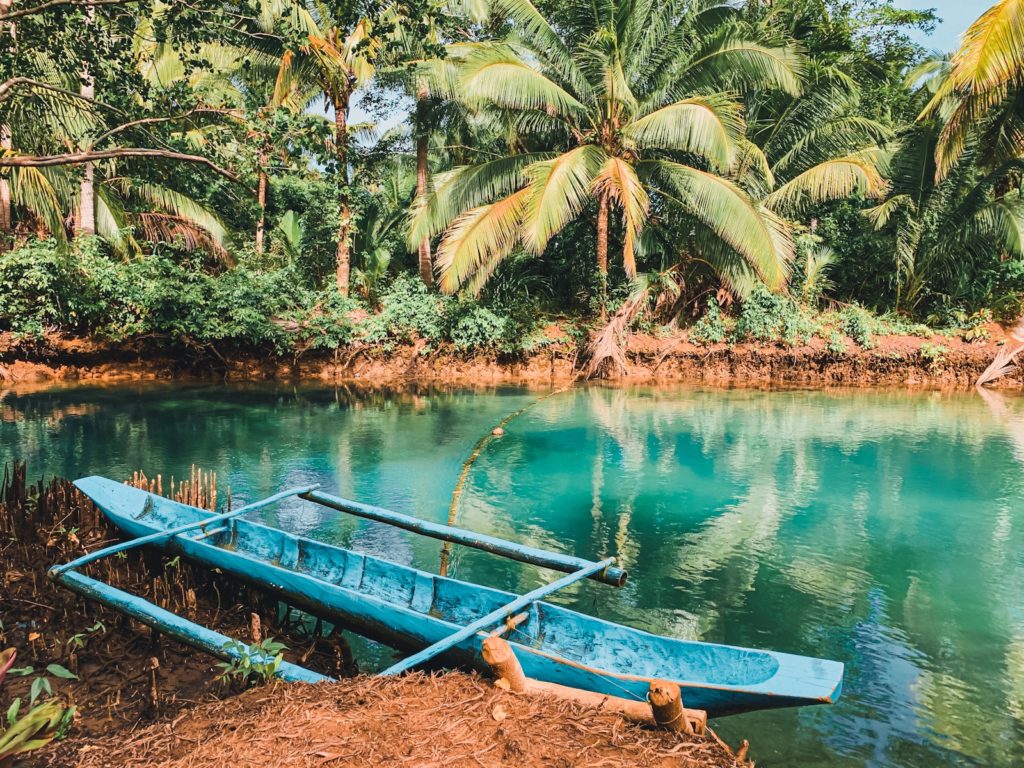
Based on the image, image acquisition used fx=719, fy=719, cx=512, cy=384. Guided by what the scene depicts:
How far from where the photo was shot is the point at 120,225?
16234mm

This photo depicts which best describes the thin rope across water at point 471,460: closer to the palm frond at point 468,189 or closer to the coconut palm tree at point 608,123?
the coconut palm tree at point 608,123

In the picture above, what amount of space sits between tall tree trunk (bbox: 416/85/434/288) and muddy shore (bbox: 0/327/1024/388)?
7.10 ft

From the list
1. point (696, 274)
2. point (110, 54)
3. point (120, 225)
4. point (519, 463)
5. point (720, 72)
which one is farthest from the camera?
point (696, 274)

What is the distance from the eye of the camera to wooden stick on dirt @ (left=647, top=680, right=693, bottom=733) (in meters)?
2.60

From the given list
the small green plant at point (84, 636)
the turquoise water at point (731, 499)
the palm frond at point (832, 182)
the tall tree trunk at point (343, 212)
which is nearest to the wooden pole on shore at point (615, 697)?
the turquoise water at point (731, 499)

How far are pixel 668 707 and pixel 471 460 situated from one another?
7317mm

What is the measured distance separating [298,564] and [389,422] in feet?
25.1

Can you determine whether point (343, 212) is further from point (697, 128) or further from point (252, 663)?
point (252, 663)

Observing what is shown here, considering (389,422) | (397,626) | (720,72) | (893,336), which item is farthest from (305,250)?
(397,626)

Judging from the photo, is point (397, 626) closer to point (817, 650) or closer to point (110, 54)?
point (817, 650)

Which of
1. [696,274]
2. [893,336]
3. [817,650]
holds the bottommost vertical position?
[817,650]

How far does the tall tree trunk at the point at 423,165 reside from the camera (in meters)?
16.8

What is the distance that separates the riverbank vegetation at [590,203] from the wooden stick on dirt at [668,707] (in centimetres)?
1077

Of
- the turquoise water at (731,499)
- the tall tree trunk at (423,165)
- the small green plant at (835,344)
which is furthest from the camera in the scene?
the tall tree trunk at (423,165)
